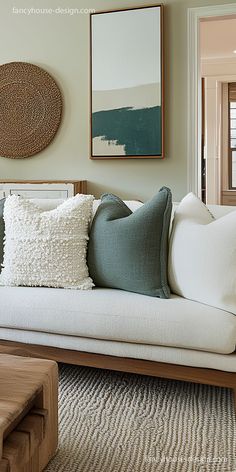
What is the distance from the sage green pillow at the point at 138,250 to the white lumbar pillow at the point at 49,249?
0.10 meters

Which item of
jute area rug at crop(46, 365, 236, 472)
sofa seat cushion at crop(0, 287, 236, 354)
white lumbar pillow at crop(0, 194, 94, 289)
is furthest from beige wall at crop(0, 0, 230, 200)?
jute area rug at crop(46, 365, 236, 472)

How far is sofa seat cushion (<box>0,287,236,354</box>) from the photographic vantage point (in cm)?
180

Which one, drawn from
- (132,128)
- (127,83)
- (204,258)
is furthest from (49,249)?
(127,83)

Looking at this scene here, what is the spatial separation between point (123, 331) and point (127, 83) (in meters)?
2.65

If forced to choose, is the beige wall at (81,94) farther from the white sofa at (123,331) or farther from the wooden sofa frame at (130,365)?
the wooden sofa frame at (130,365)

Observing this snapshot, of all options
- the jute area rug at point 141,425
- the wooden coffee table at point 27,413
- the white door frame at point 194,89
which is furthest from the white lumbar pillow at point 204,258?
the white door frame at point 194,89

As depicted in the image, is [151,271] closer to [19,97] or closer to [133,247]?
[133,247]

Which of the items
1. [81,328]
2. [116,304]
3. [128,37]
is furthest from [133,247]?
[128,37]

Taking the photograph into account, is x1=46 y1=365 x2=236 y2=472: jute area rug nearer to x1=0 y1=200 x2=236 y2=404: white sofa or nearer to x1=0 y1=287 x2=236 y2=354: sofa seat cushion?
x1=0 y1=200 x2=236 y2=404: white sofa

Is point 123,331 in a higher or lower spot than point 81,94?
lower

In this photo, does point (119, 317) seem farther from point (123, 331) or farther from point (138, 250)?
point (138, 250)

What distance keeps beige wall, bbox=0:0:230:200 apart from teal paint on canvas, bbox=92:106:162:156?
10cm

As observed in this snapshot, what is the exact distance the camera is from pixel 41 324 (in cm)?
202

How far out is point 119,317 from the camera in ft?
6.27
